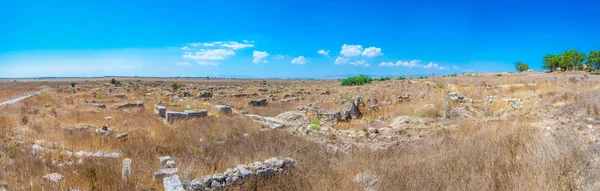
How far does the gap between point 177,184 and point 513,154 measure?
262 inches

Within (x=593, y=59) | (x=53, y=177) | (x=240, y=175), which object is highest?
(x=593, y=59)

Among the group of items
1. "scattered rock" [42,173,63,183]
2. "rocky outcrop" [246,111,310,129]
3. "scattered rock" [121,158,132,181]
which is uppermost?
"scattered rock" [121,158,132,181]

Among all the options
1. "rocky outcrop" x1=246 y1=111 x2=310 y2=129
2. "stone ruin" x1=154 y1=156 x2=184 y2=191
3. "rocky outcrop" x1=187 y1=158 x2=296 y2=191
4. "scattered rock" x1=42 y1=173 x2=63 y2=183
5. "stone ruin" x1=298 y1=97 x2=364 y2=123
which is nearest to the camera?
"stone ruin" x1=154 y1=156 x2=184 y2=191

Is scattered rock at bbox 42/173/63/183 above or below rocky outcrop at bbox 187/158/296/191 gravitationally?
above

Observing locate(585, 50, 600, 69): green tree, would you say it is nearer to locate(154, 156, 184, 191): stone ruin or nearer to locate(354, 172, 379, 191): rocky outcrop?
locate(354, 172, 379, 191): rocky outcrop

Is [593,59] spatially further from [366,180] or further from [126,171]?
[126,171]

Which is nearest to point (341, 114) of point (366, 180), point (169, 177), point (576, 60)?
point (366, 180)

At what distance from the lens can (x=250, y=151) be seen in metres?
8.04

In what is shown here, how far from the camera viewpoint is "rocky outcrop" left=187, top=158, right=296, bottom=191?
5.35 m

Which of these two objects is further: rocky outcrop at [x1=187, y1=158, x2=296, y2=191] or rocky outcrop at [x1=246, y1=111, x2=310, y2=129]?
rocky outcrop at [x1=246, y1=111, x2=310, y2=129]

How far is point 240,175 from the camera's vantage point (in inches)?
Answer: 226

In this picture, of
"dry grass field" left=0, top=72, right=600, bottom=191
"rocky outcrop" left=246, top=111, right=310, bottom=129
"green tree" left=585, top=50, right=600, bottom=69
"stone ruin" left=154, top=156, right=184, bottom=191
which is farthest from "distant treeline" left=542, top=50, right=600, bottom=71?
"stone ruin" left=154, top=156, right=184, bottom=191

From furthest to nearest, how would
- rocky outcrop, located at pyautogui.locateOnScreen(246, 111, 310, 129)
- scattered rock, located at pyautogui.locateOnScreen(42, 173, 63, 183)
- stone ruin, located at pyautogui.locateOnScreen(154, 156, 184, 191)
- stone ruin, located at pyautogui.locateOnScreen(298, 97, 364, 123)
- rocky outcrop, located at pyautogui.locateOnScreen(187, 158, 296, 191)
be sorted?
stone ruin, located at pyautogui.locateOnScreen(298, 97, 364, 123) → rocky outcrop, located at pyautogui.locateOnScreen(246, 111, 310, 129) → rocky outcrop, located at pyautogui.locateOnScreen(187, 158, 296, 191) → scattered rock, located at pyautogui.locateOnScreen(42, 173, 63, 183) → stone ruin, located at pyautogui.locateOnScreen(154, 156, 184, 191)

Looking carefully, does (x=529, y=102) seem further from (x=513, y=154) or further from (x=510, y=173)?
(x=510, y=173)
